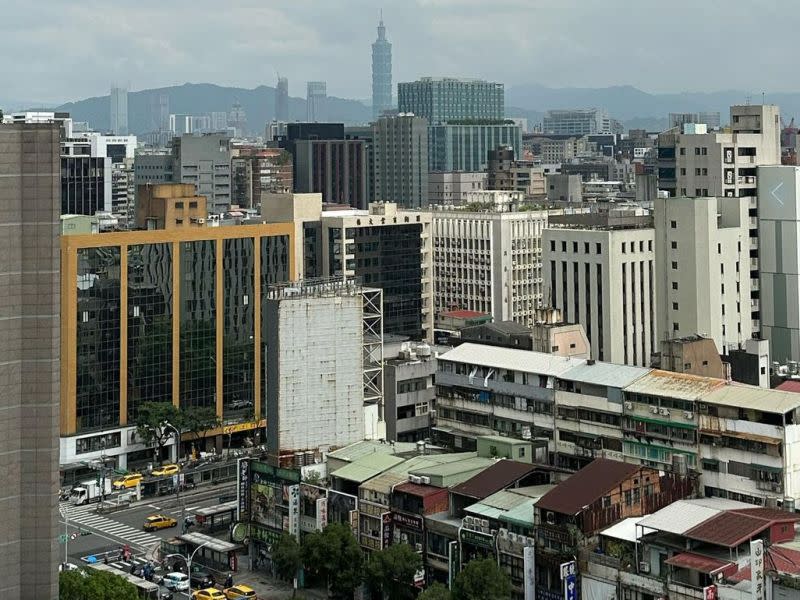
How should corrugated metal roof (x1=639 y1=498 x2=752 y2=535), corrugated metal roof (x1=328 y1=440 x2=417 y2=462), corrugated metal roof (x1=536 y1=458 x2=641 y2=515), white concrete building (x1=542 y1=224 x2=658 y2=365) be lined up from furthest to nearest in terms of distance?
white concrete building (x1=542 y1=224 x2=658 y2=365)
corrugated metal roof (x1=328 y1=440 x2=417 y2=462)
corrugated metal roof (x1=536 y1=458 x2=641 y2=515)
corrugated metal roof (x1=639 y1=498 x2=752 y2=535)

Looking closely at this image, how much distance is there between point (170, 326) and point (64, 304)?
662 centimetres

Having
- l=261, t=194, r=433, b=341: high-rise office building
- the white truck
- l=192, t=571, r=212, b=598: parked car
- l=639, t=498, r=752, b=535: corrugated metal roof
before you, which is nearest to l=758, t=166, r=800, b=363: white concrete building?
l=261, t=194, r=433, b=341: high-rise office building

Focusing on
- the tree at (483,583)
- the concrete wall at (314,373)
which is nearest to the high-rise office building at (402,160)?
the concrete wall at (314,373)

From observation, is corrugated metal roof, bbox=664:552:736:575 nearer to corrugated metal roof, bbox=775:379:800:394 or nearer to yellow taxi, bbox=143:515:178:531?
corrugated metal roof, bbox=775:379:800:394

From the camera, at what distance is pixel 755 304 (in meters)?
78.8

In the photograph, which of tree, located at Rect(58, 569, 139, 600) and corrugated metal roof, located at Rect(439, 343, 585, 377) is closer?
tree, located at Rect(58, 569, 139, 600)

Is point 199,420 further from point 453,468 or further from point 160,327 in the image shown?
point 453,468

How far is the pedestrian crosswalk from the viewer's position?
58.6 m

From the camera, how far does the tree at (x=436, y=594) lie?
41781 millimetres

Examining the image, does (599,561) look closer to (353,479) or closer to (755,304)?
(353,479)

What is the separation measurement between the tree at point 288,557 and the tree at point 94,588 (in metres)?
6.22

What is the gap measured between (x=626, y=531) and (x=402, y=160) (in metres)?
154

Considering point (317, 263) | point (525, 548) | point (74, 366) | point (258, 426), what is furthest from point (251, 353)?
point (525, 548)

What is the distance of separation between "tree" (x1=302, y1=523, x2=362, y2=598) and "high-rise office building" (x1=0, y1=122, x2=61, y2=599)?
12199 mm
